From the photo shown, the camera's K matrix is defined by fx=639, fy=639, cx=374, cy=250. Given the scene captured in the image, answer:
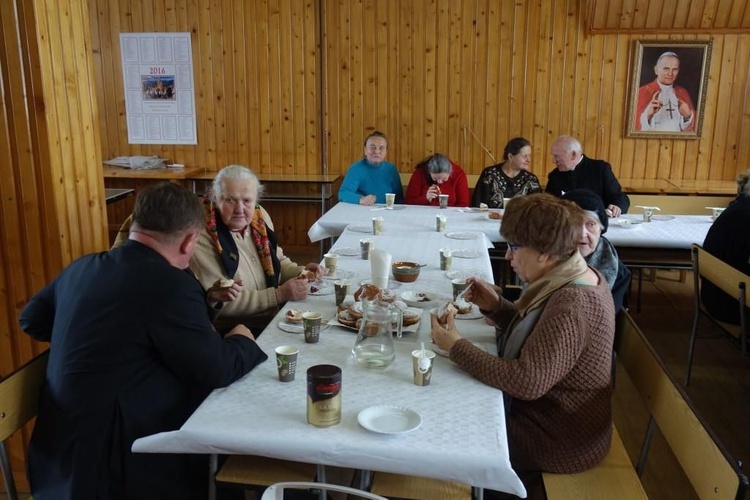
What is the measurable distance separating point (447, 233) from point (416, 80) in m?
3.00

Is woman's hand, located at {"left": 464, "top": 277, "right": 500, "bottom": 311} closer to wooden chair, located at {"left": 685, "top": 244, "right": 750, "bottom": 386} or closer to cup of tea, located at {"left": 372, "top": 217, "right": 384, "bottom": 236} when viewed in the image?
wooden chair, located at {"left": 685, "top": 244, "right": 750, "bottom": 386}

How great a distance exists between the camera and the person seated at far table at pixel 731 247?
3.28 metres

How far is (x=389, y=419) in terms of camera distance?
1.56 metres

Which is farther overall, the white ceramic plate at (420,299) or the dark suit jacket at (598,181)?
the dark suit jacket at (598,181)

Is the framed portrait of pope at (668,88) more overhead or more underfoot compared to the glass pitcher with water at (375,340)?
more overhead

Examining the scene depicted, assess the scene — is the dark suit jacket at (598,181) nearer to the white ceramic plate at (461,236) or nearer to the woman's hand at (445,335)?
the white ceramic plate at (461,236)

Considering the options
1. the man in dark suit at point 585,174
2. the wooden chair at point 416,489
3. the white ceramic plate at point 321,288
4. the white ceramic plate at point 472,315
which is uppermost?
the man in dark suit at point 585,174

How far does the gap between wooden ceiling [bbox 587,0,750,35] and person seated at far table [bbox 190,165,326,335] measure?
455 centimetres

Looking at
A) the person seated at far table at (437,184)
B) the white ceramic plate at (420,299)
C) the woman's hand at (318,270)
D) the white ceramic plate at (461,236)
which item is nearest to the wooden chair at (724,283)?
the white ceramic plate at (461,236)

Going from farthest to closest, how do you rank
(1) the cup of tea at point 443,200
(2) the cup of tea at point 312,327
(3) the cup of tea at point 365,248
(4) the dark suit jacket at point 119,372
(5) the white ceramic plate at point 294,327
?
(1) the cup of tea at point 443,200, (3) the cup of tea at point 365,248, (5) the white ceramic plate at point 294,327, (2) the cup of tea at point 312,327, (4) the dark suit jacket at point 119,372

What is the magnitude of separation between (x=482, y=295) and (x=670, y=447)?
77 centimetres

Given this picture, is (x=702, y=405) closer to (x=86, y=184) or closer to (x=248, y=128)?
(x=86, y=184)

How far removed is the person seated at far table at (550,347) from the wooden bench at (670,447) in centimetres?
6

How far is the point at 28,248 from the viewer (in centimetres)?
246
